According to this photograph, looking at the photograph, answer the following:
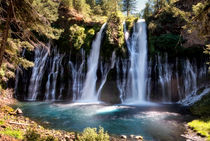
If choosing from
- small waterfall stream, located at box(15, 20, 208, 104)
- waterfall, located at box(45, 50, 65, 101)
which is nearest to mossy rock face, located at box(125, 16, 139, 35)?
small waterfall stream, located at box(15, 20, 208, 104)

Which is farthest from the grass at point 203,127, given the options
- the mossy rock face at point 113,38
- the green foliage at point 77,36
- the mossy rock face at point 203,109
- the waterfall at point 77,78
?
the green foliage at point 77,36

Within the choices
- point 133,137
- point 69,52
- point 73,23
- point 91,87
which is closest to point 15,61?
point 133,137

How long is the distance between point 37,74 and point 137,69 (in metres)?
14.2

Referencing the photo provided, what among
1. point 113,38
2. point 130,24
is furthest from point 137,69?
point 130,24

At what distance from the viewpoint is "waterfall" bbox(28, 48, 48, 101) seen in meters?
19.5

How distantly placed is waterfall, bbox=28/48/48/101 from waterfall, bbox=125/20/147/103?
491 inches

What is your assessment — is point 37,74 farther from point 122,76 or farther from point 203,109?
point 203,109

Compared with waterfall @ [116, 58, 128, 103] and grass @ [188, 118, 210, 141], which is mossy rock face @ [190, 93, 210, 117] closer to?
grass @ [188, 118, 210, 141]

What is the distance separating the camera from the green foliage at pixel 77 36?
20.9 metres

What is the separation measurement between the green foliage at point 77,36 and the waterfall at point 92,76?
196 centimetres

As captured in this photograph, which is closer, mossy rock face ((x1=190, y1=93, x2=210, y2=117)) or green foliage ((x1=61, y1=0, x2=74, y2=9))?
mossy rock face ((x1=190, y1=93, x2=210, y2=117))

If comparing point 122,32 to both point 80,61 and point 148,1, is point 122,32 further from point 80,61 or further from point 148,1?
point 148,1

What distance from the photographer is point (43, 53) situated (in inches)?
835

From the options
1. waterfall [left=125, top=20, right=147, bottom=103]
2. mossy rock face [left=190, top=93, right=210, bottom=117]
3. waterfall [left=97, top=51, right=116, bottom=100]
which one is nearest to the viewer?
mossy rock face [left=190, top=93, right=210, bottom=117]
